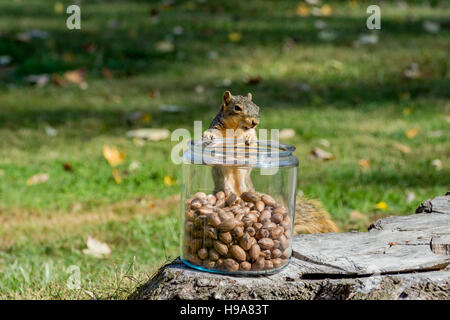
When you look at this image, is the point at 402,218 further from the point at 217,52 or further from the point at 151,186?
the point at 217,52

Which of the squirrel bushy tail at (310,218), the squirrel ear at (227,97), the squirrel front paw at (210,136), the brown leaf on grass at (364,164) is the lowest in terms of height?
the brown leaf on grass at (364,164)

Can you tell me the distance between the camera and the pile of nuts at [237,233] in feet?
6.53

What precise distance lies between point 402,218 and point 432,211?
0.52 feet

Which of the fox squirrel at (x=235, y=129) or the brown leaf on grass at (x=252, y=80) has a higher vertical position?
the fox squirrel at (x=235, y=129)

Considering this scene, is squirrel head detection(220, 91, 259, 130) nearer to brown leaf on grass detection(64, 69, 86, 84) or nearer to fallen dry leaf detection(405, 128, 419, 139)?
fallen dry leaf detection(405, 128, 419, 139)

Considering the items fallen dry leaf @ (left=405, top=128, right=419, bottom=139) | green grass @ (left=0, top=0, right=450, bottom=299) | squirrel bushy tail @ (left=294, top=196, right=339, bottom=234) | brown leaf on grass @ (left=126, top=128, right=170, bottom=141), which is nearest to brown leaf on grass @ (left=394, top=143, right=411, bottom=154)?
green grass @ (left=0, top=0, right=450, bottom=299)

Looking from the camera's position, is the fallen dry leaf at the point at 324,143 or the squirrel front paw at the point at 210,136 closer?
the squirrel front paw at the point at 210,136

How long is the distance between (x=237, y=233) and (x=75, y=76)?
4.99m

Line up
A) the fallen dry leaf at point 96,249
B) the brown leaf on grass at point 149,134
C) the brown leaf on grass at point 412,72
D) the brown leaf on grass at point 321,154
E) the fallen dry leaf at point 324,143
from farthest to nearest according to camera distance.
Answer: the brown leaf on grass at point 412,72
the brown leaf on grass at point 149,134
the fallen dry leaf at point 324,143
the brown leaf on grass at point 321,154
the fallen dry leaf at point 96,249

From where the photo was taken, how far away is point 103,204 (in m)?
4.04

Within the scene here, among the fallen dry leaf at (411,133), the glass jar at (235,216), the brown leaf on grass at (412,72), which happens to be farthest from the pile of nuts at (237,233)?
the brown leaf on grass at (412,72)

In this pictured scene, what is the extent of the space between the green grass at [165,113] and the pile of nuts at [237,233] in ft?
1.53

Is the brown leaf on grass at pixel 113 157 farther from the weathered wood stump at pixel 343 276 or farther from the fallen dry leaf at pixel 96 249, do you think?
the weathered wood stump at pixel 343 276

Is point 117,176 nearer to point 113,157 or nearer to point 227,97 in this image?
point 113,157
